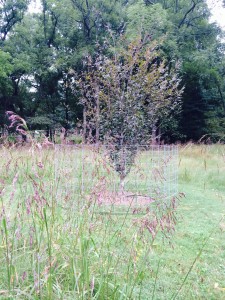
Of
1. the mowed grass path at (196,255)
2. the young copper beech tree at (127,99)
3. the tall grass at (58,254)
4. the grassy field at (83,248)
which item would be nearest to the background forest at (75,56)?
the young copper beech tree at (127,99)

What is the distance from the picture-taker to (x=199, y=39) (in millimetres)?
18422

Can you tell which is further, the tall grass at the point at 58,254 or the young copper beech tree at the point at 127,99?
the young copper beech tree at the point at 127,99

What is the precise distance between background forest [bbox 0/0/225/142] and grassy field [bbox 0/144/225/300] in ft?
46.8

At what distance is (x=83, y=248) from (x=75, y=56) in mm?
16407

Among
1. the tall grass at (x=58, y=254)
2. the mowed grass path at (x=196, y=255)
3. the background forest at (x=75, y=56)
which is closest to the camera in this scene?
the tall grass at (x=58, y=254)

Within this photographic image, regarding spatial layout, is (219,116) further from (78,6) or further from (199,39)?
(78,6)

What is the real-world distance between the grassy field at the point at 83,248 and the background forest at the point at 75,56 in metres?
14.3

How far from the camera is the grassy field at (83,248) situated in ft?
4.56

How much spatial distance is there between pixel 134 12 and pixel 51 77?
592cm

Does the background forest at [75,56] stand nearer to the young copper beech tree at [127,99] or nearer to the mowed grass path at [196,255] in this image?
the young copper beech tree at [127,99]

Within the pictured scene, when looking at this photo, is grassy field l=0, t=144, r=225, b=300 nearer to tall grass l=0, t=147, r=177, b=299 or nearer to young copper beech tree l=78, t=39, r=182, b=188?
tall grass l=0, t=147, r=177, b=299

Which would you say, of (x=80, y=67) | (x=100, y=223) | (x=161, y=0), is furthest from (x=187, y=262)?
(x=161, y=0)

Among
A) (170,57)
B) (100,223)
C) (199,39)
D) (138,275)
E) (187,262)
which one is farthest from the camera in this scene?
(199,39)

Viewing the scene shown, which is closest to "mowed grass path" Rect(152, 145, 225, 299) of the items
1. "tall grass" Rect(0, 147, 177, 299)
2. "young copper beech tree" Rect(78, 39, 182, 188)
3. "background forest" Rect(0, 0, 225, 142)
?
"tall grass" Rect(0, 147, 177, 299)
